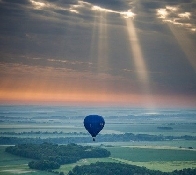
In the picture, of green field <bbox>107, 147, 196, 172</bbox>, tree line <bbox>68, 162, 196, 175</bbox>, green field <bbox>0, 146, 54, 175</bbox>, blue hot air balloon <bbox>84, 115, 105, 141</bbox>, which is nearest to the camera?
blue hot air balloon <bbox>84, 115, 105, 141</bbox>

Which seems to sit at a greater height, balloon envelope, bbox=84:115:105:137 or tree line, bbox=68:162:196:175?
balloon envelope, bbox=84:115:105:137

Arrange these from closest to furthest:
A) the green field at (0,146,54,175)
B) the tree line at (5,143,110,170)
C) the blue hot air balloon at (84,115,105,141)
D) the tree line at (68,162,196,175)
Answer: the blue hot air balloon at (84,115,105,141), the tree line at (68,162,196,175), the green field at (0,146,54,175), the tree line at (5,143,110,170)

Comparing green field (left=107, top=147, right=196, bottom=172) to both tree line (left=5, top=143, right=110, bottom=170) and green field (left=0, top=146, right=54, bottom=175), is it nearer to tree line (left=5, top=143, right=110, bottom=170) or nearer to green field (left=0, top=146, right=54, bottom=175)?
tree line (left=5, top=143, right=110, bottom=170)

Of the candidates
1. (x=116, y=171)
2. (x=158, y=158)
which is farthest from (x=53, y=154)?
(x=158, y=158)

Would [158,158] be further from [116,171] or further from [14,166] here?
[14,166]

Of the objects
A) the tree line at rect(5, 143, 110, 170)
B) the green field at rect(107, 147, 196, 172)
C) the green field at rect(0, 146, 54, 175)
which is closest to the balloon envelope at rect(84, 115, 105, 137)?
the green field at rect(0, 146, 54, 175)

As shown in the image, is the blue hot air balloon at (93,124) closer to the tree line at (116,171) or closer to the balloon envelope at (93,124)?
the balloon envelope at (93,124)

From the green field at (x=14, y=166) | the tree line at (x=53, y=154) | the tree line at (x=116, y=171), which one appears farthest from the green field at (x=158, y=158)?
the green field at (x=14, y=166)

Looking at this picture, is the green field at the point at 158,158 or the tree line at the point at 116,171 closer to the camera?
the tree line at the point at 116,171

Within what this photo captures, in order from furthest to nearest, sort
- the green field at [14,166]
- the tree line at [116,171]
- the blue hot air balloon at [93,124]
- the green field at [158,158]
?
the green field at [158,158] → the green field at [14,166] → the tree line at [116,171] → the blue hot air balloon at [93,124]
